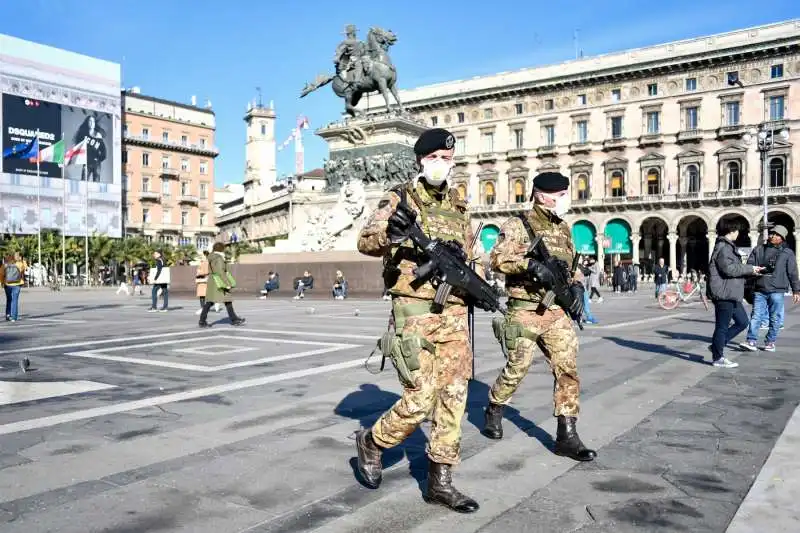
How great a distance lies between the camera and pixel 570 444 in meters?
4.47

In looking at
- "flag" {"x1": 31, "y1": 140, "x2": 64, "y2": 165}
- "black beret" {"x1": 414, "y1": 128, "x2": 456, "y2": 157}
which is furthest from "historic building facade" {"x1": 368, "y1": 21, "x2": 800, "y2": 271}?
"black beret" {"x1": 414, "y1": 128, "x2": 456, "y2": 157}

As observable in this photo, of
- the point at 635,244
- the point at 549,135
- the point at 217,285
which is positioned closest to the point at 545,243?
the point at 217,285

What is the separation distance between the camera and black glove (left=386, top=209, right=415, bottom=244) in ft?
11.5

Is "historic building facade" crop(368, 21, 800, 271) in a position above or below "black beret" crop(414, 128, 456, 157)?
above

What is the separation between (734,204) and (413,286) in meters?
56.8

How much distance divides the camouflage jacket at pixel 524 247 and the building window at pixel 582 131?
59452mm

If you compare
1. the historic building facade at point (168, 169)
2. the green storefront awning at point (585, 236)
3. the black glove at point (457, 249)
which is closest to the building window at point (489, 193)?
the green storefront awning at point (585, 236)

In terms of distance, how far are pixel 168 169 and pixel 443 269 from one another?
82283 mm

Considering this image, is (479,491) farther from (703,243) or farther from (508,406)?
(703,243)

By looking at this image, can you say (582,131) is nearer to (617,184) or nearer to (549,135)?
(549,135)

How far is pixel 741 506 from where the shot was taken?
3545 mm

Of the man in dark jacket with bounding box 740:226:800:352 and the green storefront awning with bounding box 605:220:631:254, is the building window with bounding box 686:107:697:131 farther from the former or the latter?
the man in dark jacket with bounding box 740:226:800:352

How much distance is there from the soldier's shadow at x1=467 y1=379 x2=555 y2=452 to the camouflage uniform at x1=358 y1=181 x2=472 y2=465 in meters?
1.31

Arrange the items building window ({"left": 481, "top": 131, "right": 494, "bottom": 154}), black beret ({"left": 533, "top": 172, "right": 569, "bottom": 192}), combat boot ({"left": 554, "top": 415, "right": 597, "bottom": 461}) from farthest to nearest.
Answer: building window ({"left": 481, "top": 131, "right": 494, "bottom": 154}) < black beret ({"left": 533, "top": 172, "right": 569, "bottom": 192}) < combat boot ({"left": 554, "top": 415, "right": 597, "bottom": 461})
